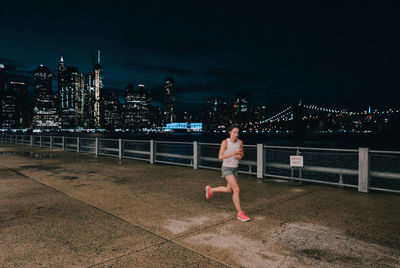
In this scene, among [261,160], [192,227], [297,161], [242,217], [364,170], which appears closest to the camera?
[192,227]

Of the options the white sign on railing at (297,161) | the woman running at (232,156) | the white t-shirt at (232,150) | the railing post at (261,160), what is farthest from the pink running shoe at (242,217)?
the railing post at (261,160)

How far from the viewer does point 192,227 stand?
4965mm

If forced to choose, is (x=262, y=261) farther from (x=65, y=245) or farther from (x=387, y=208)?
(x=387, y=208)

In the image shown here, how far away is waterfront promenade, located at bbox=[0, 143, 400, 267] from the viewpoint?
3793 mm

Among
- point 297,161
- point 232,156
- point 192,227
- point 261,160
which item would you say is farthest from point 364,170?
point 192,227

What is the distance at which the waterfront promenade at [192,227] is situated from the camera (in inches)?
149

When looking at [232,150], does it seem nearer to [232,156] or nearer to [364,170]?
[232,156]

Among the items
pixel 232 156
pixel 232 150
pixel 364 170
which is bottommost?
pixel 364 170

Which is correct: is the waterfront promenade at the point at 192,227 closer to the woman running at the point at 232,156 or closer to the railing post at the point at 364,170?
the railing post at the point at 364,170

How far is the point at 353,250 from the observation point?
4035 millimetres

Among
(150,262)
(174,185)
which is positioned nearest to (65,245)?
(150,262)

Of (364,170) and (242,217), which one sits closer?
(242,217)

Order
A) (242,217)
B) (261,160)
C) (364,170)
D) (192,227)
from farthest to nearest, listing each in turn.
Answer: (261,160) → (364,170) → (242,217) → (192,227)

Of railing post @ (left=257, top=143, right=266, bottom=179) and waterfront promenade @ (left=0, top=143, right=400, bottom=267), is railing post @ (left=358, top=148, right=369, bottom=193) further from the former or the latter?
railing post @ (left=257, top=143, right=266, bottom=179)
